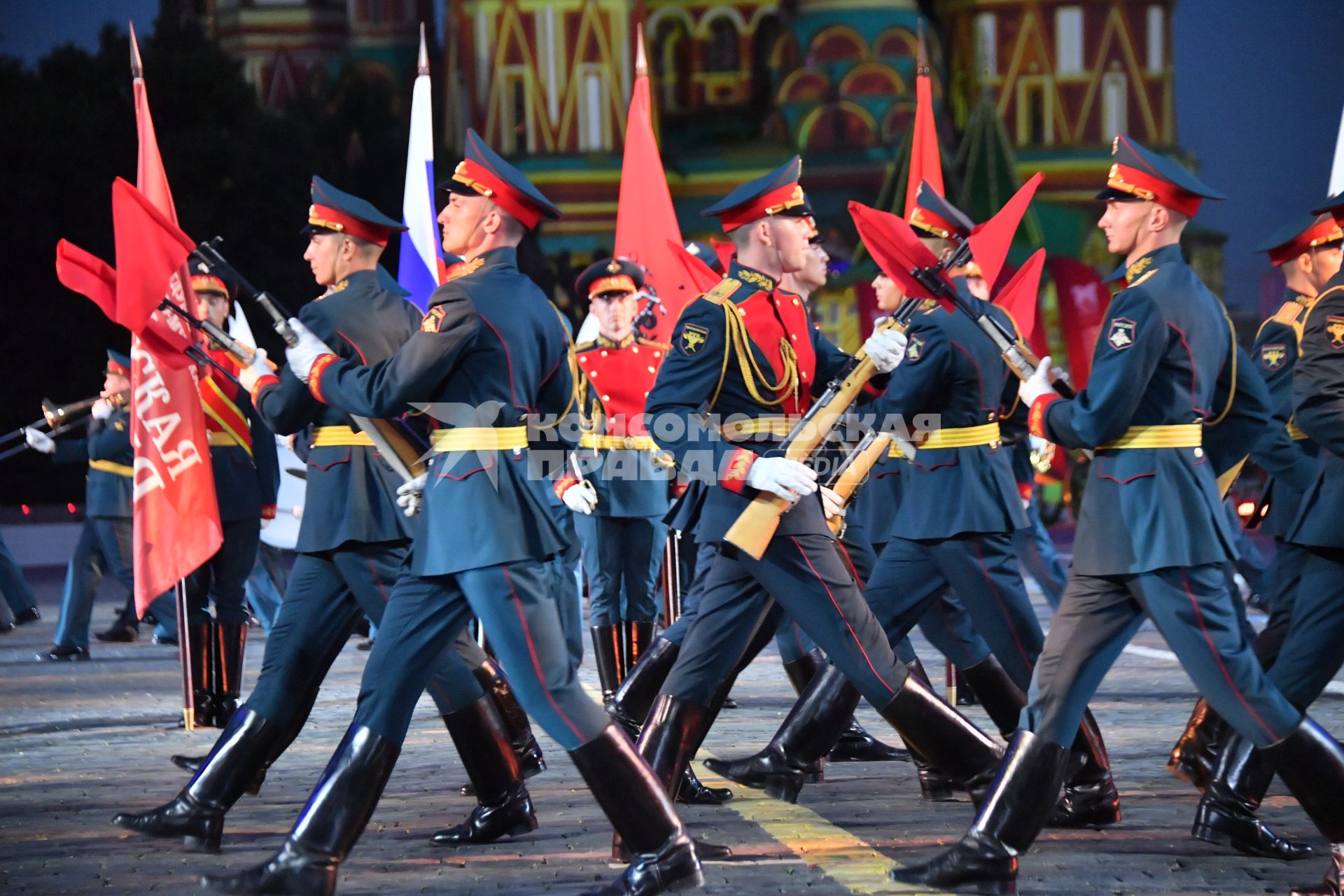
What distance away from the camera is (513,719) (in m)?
5.69

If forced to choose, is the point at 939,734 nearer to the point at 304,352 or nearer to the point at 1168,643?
the point at 1168,643

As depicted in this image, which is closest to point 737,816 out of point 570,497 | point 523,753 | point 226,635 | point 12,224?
point 523,753

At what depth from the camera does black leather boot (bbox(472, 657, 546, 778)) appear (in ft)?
17.8

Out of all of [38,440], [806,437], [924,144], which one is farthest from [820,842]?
[38,440]

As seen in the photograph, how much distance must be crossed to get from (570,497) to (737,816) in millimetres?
1753

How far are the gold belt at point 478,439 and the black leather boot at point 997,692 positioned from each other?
1968 mm

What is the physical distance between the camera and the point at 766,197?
473cm

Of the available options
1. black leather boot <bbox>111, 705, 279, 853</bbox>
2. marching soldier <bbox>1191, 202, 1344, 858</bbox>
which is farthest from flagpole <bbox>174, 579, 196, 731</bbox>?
marching soldier <bbox>1191, 202, 1344, 858</bbox>

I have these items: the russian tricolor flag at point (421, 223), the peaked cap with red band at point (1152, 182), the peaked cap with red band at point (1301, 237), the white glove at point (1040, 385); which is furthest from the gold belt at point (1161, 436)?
the russian tricolor flag at point (421, 223)

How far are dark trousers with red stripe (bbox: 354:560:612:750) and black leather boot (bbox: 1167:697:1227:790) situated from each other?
232 cm

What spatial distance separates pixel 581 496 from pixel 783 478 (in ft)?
7.79

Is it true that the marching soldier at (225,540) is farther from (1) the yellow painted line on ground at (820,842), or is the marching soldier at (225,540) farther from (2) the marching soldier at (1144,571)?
(2) the marching soldier at (1144,571)

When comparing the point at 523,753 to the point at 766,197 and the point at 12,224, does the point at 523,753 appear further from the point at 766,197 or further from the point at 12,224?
the point at 12,224

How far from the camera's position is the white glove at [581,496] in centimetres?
643
